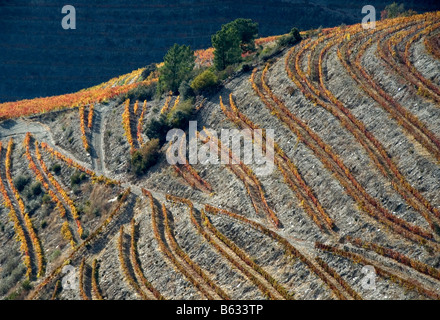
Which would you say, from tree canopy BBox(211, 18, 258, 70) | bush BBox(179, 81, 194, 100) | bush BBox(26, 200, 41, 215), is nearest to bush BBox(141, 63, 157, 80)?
tree canopy BBox(211, 18, 258, 70)

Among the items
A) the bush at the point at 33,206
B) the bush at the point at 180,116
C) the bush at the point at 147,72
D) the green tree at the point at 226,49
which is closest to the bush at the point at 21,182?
the bush at the point at 33,206

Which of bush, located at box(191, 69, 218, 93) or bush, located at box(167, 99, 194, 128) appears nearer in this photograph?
bush, located at box(167, 99, 194, 128)

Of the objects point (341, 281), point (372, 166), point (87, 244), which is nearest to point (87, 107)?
point (87, 244)

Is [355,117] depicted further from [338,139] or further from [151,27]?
[151,27]

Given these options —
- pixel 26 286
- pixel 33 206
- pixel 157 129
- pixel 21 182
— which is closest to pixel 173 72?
pixel 157 129

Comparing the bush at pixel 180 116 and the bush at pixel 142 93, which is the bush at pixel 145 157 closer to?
the bush at pixel 180 116

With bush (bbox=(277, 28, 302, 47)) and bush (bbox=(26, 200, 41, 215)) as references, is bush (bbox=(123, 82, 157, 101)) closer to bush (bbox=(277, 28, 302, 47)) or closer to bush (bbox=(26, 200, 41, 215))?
bush (bbox=(277, 28, 302, 47))

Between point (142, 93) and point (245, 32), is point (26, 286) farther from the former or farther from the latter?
point (245, 32)
